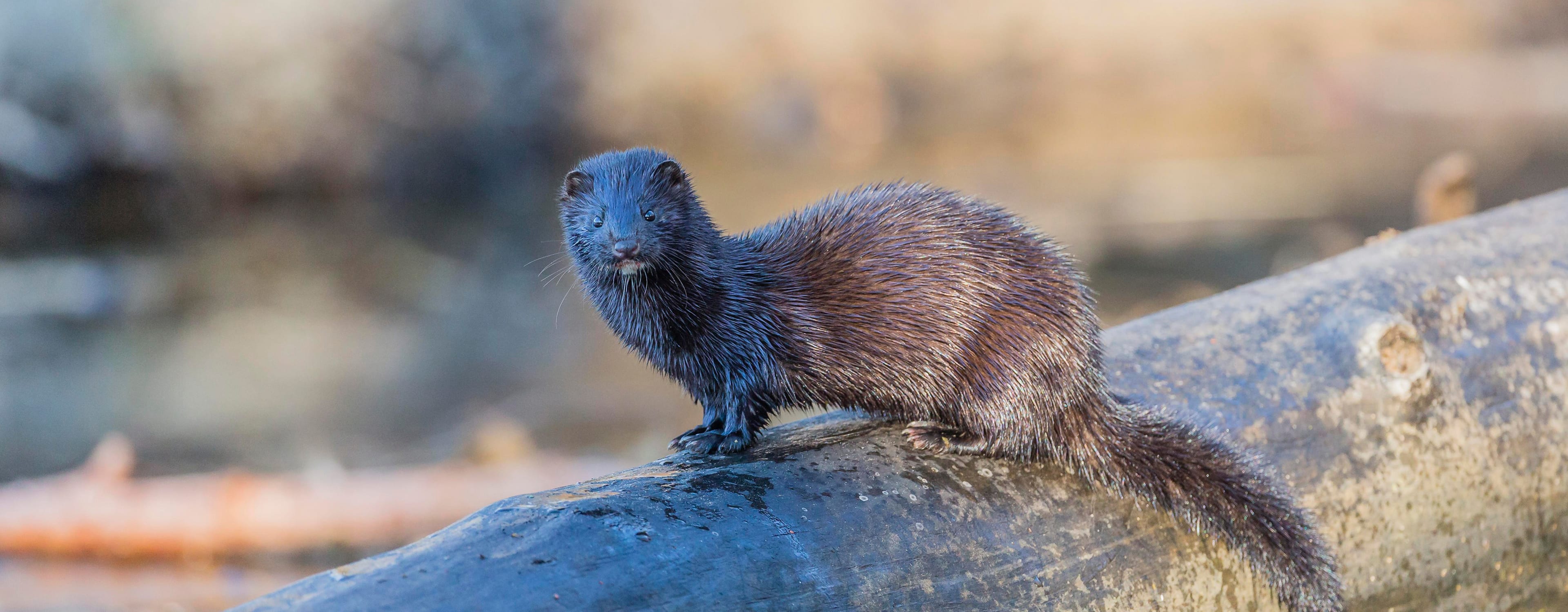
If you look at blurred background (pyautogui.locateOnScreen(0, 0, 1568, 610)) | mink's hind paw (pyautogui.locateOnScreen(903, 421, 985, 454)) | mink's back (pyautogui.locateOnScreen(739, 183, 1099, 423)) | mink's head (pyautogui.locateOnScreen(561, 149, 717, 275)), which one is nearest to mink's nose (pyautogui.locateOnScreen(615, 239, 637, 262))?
mink's head (pyautogui.locateOnScreen(561, 149, 717, 275))

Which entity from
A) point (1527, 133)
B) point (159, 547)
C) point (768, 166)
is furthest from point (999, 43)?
point (159, 547)

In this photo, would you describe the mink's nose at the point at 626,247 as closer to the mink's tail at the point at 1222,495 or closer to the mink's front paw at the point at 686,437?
the mink's front paw at the point at 686,437

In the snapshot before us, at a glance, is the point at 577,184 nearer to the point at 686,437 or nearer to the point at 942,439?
the point at 686,437

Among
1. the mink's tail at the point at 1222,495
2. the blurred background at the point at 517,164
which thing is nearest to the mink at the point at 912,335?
the mink's tail at the point at 1222,495

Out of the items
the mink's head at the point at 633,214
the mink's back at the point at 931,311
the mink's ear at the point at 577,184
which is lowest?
the mink's back at the point at 931,311

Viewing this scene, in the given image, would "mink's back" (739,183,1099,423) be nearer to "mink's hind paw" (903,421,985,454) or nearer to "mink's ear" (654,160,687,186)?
"mink's hind paw" (903,421,985,454)

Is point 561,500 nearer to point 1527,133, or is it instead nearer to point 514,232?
point 514,232

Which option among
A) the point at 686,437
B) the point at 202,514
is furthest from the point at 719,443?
the point at 202,514
